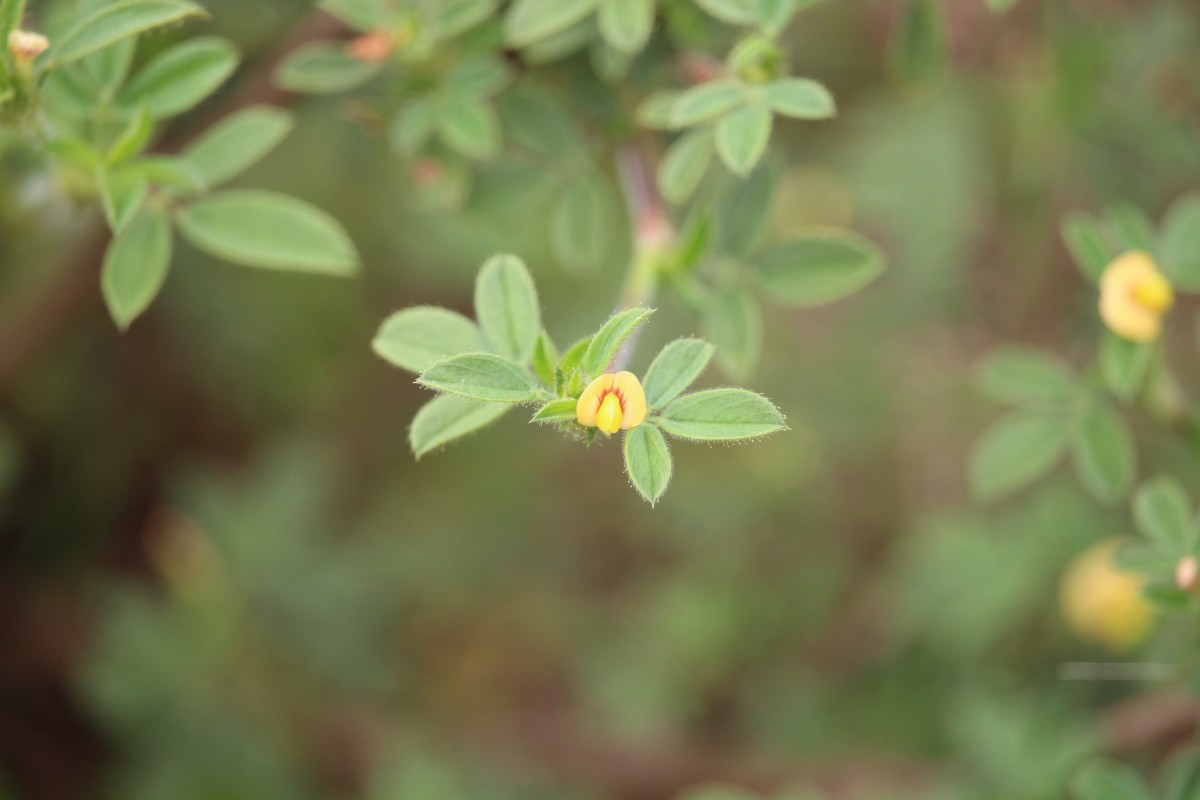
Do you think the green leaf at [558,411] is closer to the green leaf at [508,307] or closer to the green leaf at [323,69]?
the green leaf at [508,307]

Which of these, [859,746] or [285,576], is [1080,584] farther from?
[285,576]

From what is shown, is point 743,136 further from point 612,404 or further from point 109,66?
point 109,66

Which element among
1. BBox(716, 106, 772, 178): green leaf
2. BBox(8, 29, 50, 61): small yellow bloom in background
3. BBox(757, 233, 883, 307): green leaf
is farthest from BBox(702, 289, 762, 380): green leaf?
BBox(8, 29, 50, 61): small yellow bloom in background

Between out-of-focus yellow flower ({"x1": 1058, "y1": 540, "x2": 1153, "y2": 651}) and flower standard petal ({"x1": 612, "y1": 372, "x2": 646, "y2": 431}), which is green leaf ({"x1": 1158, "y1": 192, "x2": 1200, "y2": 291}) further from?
flower standard petal ({"x1": 612, "y1": 372, "x2": 646, "y2": 431})

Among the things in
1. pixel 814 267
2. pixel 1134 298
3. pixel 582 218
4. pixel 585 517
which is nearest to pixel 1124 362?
pixel 1134 298

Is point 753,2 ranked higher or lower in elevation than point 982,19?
lower

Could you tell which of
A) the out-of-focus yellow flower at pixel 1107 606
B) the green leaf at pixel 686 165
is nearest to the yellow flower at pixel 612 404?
the green leaf at pixel 686 165

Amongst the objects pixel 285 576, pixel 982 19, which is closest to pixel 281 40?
pixel 285 576
